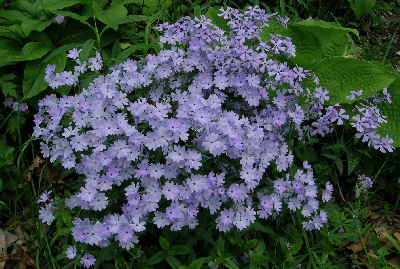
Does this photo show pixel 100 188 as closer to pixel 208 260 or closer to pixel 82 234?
pixel 82 234

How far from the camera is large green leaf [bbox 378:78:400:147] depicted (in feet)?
9.81

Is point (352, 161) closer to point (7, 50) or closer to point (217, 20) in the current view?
point (217, 20)

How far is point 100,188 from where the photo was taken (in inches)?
77.8

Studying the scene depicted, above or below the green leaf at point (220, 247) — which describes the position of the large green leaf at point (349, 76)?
above

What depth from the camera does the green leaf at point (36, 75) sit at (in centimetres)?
296

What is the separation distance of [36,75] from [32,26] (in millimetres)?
371

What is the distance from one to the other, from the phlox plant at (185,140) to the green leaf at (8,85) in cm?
66

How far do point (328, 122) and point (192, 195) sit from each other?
3.54 ft

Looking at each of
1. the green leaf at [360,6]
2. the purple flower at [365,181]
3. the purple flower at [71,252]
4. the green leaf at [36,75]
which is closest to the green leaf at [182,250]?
the purple flower at [71,252]

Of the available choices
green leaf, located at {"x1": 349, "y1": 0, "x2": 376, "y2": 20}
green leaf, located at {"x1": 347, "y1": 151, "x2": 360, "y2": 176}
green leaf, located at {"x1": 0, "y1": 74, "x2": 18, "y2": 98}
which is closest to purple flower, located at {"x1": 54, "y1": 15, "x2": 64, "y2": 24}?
green leaf, located at {"x1": 0, "y1": 74, "x2": 18, "y2": 98}

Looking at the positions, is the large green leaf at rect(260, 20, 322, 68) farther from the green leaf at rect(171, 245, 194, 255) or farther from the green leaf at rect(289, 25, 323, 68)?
the green leaf at rect(171, 245, 194, 255)

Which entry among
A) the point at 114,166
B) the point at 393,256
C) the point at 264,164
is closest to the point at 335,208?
the point at 393,256

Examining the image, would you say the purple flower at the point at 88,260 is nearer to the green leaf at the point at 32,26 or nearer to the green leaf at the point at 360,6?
the green leaf at the point at 32,26

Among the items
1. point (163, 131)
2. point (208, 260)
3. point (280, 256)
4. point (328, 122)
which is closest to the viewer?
point (163, 131)
